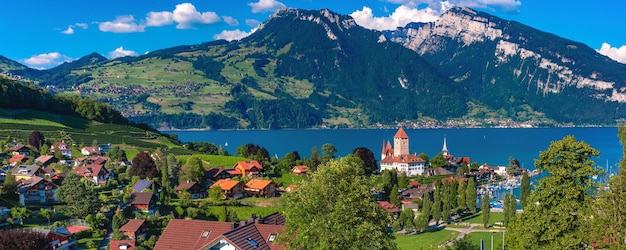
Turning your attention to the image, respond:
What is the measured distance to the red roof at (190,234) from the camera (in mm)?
26891

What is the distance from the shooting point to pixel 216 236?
26875 mm

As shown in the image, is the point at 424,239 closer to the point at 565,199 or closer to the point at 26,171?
the point at 565,199

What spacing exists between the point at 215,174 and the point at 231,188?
10280 millimetres

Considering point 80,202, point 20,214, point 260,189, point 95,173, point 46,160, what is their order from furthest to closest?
point 46,160, point 95,173, point 260,189, point 80,202, point 20,214

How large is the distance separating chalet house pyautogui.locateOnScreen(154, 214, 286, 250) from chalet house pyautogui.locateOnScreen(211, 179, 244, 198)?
29.0 m

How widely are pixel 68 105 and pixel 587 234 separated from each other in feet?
366

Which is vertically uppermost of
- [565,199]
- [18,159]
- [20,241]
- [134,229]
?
[565,199]

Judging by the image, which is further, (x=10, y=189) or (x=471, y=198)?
(x=471, y=198)

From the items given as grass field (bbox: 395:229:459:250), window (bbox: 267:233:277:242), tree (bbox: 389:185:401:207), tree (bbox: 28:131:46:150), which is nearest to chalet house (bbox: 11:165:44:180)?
tree (bbox: 28:131:46:150)

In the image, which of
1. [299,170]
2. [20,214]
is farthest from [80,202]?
[299,170]

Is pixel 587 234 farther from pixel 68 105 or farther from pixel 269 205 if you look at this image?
pixel 68 105

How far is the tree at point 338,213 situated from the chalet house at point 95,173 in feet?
155

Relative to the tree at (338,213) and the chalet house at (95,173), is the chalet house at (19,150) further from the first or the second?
the tree at (338,213)

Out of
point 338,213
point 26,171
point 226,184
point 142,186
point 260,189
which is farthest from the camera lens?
point 260,189
